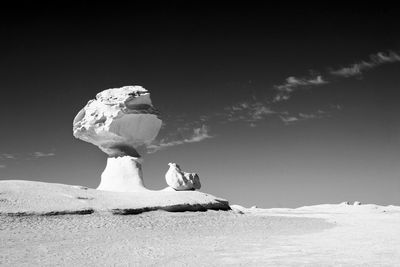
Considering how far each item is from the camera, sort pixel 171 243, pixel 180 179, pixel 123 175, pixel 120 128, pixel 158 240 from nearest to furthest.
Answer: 1. pixel 171 243
2. pixel 158 240
3. pixel 123 175
4. pixel 120 128
5. pixel 180 179

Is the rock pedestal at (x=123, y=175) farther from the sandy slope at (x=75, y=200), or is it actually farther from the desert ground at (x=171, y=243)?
the desert ground at (x=171, y=243)

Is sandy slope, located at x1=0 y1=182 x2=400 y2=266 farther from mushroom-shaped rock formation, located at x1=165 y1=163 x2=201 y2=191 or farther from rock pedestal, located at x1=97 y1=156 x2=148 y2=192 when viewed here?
mushroom-shaped rock formation, located at x1=165 y1=163 x2=201 y2=191

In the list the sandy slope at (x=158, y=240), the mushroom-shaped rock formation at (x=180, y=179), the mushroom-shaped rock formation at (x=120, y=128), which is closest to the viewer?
the sandy slope at (x=158, y=240)

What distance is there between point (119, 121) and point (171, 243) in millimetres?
16462

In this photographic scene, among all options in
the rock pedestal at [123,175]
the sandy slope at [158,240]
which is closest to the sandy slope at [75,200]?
the sandy slope at [158,240]

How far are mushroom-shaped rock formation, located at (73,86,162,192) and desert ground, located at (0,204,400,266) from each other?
9.61 m

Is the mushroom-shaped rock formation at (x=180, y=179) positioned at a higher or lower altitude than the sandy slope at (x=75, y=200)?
higher

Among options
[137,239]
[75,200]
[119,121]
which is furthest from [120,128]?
[137,239]

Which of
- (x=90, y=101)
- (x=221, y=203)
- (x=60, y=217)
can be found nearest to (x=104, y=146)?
(x=90, y=101)

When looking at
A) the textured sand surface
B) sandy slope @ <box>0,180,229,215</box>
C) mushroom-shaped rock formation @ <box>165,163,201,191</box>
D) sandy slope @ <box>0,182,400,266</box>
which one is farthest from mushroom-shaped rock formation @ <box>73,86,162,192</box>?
the textured sand surface

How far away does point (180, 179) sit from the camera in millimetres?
28781

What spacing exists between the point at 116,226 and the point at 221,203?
9592 mm

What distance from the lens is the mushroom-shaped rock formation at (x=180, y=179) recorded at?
94.1 feet

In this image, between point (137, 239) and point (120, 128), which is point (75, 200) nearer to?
point (137, 239)
